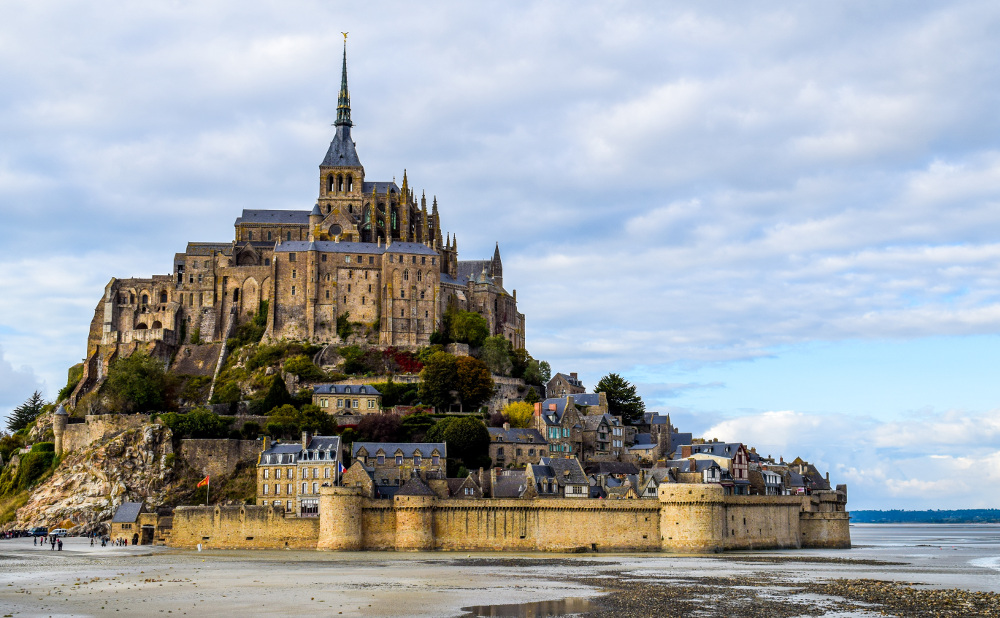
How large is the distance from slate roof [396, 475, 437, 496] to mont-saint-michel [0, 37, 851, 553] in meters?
0.15

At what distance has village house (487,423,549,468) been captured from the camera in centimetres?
7738

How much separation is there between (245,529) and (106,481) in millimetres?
14857

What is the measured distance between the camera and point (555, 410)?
84188 mm

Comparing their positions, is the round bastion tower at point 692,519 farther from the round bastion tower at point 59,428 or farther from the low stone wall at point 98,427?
the round bastion tower at point 59,428

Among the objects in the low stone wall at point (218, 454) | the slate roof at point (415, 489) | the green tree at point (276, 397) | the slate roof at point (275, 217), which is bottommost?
the slate roof at point (415, 489)

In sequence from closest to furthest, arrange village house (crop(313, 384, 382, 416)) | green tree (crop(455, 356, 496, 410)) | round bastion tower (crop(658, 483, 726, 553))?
round bastion tower (crop(658, 483, 726, 553))
village house (crop(313, 384, 382, 416))
green tree (crop(455, 356, 496, 410))

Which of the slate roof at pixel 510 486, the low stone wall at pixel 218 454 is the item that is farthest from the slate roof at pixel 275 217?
the slate roof at pixel 510 486

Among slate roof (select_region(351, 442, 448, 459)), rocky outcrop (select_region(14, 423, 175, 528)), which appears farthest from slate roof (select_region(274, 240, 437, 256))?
slate roof (select_region(351, 442, 448, 459))

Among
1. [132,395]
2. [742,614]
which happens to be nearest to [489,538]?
[742,614]

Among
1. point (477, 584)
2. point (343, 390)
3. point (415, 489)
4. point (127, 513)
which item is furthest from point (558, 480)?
point (127, 513)

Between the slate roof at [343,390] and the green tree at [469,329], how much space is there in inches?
593

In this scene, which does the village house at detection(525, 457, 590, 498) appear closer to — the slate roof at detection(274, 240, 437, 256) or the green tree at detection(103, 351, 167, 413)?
the green tree at detection(103, 351, 167, 413)

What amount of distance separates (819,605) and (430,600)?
14.1 m

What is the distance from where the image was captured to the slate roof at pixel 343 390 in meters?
84.2
